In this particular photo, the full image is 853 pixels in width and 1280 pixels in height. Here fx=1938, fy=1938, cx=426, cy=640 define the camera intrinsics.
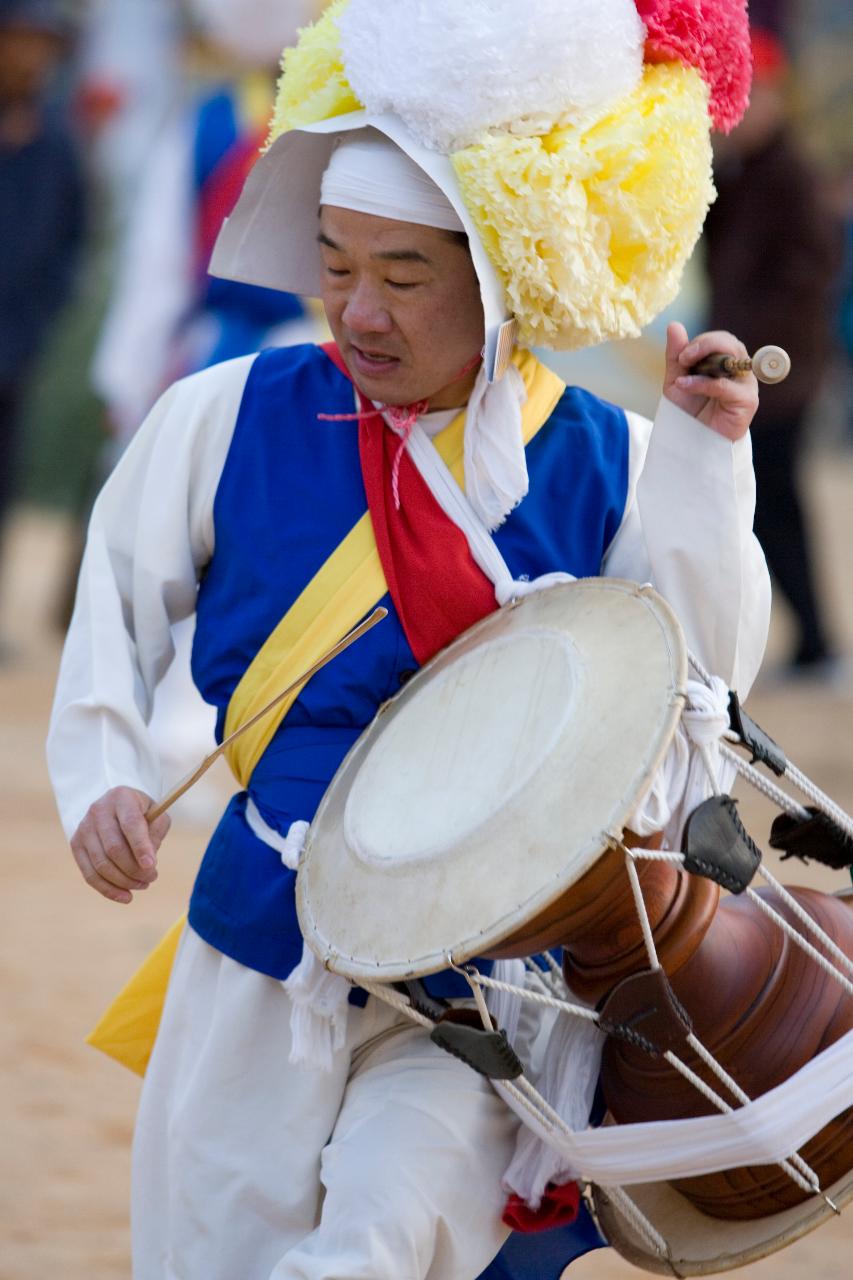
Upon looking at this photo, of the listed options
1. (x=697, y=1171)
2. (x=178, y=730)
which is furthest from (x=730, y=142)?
(x=697, y=1171)

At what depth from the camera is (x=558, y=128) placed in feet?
7.89

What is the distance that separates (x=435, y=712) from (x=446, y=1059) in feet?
1.47

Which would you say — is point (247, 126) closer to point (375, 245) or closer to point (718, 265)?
point (375, 245)

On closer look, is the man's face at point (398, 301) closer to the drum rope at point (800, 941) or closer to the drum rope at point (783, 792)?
the drum rope at point (783, 792)

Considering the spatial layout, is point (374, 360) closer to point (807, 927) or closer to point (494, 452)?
point (494, 452)

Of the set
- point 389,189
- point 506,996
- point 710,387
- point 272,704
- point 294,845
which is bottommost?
point 506,996

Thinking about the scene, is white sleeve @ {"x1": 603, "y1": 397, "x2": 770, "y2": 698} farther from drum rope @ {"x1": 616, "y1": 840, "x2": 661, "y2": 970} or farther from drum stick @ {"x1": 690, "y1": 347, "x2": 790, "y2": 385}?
drum rope @ {"x1": 616, "y1": 840, "x2": 661, "y2": 970}

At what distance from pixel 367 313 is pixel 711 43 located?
1.83ft

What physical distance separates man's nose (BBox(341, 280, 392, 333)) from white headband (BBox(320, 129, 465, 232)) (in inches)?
3.9

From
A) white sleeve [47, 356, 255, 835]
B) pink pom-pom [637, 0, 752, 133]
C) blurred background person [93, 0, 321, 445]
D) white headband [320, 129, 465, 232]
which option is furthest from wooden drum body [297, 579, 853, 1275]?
blurred background person [93, 0, 321, 445]

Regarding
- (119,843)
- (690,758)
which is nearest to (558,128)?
(690,758)

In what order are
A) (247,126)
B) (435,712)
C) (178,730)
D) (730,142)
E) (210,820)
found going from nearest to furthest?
(435,712) → (178,730) → (247,126) → (210,820) → (730,142)

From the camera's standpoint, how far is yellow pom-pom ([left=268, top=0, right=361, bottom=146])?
100 inches

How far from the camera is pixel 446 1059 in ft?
8.13
